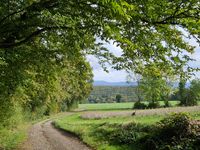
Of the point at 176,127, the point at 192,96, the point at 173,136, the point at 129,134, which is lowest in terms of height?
the point at 129,134

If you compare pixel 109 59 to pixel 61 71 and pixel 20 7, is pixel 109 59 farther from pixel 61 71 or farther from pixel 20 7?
pixel 20 7

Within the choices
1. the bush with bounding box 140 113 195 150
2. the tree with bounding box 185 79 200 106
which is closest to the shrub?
the bush with bounding box 140 113 195 150

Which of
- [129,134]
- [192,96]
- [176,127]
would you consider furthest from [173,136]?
[192,96]

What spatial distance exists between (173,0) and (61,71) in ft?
28.6

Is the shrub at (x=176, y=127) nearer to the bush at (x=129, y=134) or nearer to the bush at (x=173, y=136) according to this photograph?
the bush at (x=173, y=136)

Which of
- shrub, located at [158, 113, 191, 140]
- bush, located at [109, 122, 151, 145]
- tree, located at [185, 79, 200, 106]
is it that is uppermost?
tree, located at [185, 79, 200, 106]

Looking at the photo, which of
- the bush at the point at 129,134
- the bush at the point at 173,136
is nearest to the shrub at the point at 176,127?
the bush at the point at 173,136

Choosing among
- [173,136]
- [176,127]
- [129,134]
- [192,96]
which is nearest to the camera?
[173,136]

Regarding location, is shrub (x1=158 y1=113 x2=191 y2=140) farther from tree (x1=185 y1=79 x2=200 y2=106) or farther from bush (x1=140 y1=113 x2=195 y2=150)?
tree (x1=185 y1=79 x2=200 y2=106)

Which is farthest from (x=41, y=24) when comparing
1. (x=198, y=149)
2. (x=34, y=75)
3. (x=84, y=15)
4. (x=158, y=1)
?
(x=198, y=149)

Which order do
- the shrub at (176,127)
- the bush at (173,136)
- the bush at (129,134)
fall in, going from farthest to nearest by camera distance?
the bush at (129,134) → the shrub at (176,127) → the bush at (173,136)

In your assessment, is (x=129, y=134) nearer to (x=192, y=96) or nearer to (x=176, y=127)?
(x=176, y=127)

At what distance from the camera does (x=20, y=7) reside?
480 inches

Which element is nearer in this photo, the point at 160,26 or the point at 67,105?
the point at 160,26
